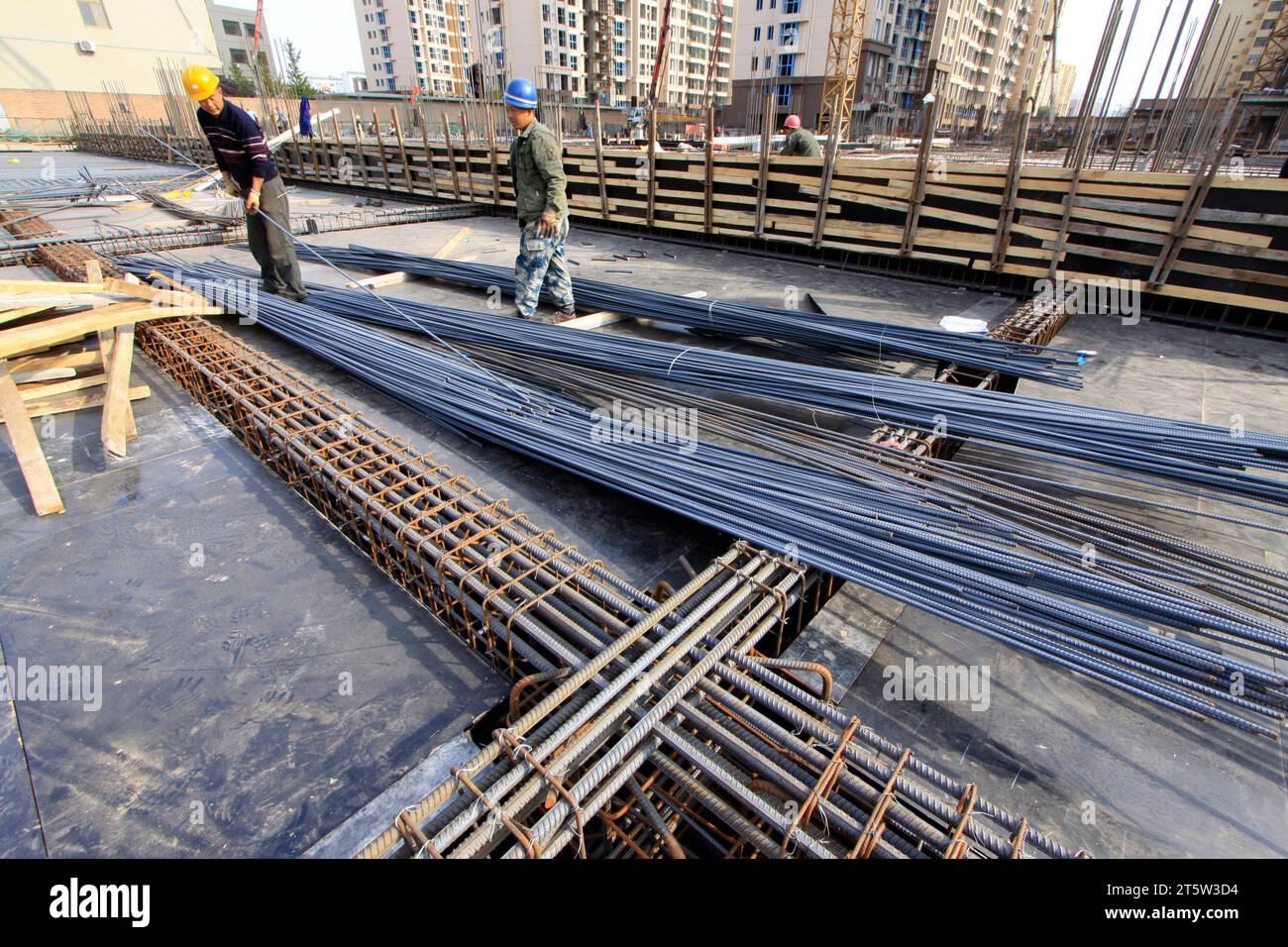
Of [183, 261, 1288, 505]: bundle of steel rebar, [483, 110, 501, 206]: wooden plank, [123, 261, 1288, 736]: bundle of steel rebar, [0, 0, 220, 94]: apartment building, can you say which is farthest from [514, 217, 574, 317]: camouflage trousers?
[0, 0, 220, 94]: apartment building

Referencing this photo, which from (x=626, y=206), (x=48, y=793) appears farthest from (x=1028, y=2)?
(x=48, y=793)

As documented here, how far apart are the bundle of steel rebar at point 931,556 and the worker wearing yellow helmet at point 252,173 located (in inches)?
121

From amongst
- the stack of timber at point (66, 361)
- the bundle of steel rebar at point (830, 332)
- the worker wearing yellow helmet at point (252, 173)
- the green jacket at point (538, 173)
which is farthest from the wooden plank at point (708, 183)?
the stack of timber at point (66, 361)

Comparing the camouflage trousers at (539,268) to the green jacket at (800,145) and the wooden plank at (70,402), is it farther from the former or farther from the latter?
the green jacket at (800,145)

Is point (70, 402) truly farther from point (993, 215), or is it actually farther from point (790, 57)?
point (790, 57)

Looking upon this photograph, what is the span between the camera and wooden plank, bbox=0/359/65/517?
128 inches

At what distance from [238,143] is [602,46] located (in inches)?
2639

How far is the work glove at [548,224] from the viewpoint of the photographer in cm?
545

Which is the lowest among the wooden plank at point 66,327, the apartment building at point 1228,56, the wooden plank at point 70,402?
the wooden plank at point 70,402

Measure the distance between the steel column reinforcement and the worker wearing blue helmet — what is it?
3.33 m

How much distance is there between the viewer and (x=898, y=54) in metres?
55.6

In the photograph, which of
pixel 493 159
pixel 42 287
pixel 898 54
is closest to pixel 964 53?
pixel 898 54

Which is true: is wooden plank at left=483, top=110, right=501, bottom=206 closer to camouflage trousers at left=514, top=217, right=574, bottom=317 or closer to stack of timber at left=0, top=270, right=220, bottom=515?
camouflage trousers at left=514, top=217, right=574, bottom=317
